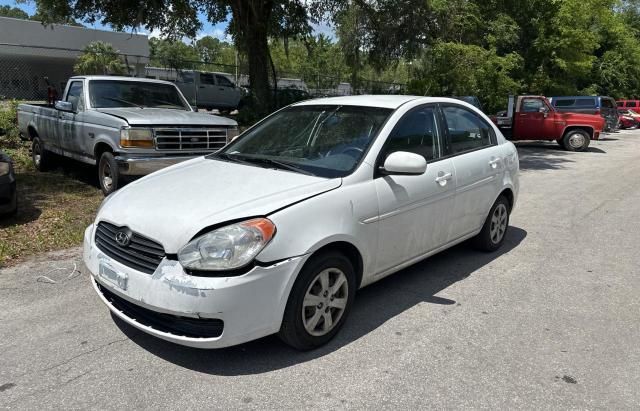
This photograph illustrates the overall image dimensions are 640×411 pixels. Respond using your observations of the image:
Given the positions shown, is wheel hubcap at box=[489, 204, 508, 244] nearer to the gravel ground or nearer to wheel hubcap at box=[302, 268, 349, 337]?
the gravel ground

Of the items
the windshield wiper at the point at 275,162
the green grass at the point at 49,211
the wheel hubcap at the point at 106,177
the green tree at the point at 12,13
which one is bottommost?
the green grass at the point at 49,211

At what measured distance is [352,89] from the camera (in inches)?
1178

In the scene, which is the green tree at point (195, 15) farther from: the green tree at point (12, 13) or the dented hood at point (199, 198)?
the green tree at point (12, 13)

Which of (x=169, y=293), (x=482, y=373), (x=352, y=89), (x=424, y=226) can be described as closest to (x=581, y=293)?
(x=424, y=226)

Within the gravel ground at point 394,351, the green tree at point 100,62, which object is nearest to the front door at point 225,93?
the green tree at point 100,62

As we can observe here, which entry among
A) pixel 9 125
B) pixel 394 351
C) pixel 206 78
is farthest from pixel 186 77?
pixel 394 351

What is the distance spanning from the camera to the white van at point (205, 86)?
23000mm

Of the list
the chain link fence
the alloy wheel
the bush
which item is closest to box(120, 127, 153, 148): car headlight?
the bush

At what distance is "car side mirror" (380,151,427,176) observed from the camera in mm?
3748

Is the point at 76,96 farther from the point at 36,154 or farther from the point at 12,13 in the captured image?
the point at 12,13

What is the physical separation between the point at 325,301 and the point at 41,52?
32.0 m

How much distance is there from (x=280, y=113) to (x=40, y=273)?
106 inches

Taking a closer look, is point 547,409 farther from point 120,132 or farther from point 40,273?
point 120,132

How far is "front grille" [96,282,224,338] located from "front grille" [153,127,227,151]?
4308 mm
